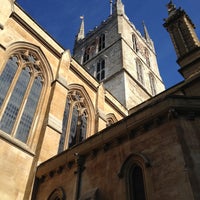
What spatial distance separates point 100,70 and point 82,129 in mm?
14871

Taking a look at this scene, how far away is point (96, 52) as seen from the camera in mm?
31125

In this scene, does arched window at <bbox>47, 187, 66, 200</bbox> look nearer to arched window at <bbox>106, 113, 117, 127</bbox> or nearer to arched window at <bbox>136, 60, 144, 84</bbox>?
arched window at <bbox>106, 113, 117, 127</bbox>

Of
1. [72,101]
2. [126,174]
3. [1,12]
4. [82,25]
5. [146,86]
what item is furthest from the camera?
[82,25]

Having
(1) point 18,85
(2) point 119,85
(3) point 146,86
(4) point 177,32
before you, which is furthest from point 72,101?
(3) point 146,86

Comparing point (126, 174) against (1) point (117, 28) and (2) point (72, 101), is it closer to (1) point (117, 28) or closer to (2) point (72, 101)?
(2) point (72, 101)

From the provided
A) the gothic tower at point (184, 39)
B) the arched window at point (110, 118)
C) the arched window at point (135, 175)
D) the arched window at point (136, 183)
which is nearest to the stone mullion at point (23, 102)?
the arched window at point (135, 175)

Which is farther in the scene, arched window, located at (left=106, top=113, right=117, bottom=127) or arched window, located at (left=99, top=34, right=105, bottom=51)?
arched window, located at (left=99, top=34, right=105, bottom=51)

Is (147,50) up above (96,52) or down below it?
above

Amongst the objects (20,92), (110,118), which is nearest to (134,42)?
(110,118)

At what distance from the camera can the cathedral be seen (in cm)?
559

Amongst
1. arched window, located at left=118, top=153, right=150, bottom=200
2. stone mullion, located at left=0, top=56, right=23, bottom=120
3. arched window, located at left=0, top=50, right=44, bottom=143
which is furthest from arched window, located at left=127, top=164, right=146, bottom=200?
stone mullion, located at left=0, top=56, right=23, bottom=120

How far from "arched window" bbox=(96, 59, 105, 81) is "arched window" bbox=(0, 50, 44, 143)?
14.2m

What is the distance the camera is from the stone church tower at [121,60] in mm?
22984

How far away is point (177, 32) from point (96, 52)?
62.8 feet
